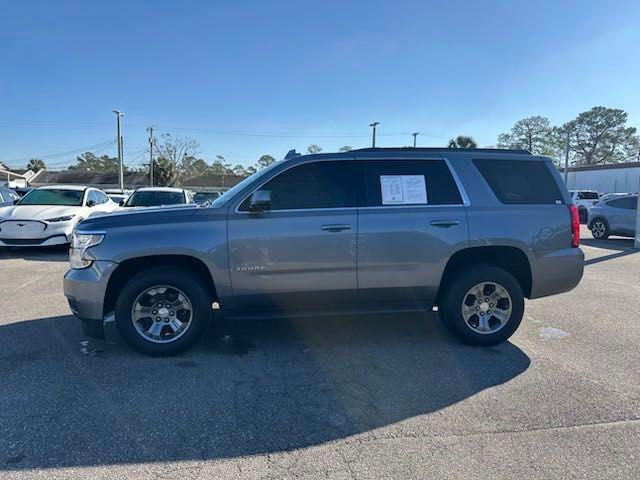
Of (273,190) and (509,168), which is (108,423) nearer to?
(273,190)

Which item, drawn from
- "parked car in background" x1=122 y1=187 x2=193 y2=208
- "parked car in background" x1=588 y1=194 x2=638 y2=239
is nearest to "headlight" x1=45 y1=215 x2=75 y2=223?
"parked car in background" x1=122 y1=187 x2=193 y2=208

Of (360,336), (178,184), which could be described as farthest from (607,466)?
(178,184)

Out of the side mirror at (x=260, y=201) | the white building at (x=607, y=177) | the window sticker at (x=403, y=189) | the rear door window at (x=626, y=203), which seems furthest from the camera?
the white building at (x=607, y=177)

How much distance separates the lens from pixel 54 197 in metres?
Result: 11.5

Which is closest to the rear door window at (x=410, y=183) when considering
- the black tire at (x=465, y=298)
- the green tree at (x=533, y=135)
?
the black tire at (x=465, y=298)

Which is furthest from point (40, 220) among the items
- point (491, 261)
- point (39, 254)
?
point (491, 261)

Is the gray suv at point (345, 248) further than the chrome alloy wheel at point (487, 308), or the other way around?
the chrome alloy wheel at point (487, 308)

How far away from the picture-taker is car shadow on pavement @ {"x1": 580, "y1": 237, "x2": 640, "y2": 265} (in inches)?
430

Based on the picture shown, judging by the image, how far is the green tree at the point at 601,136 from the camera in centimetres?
7912

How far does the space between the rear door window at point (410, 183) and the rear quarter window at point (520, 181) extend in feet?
1.40

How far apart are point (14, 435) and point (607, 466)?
3706 millimetres

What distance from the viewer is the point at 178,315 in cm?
430

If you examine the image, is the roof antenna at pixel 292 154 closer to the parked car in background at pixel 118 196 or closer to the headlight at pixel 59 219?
the headlight at pixel 59 219

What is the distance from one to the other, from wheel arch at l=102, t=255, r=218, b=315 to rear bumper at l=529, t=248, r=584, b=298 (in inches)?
129
